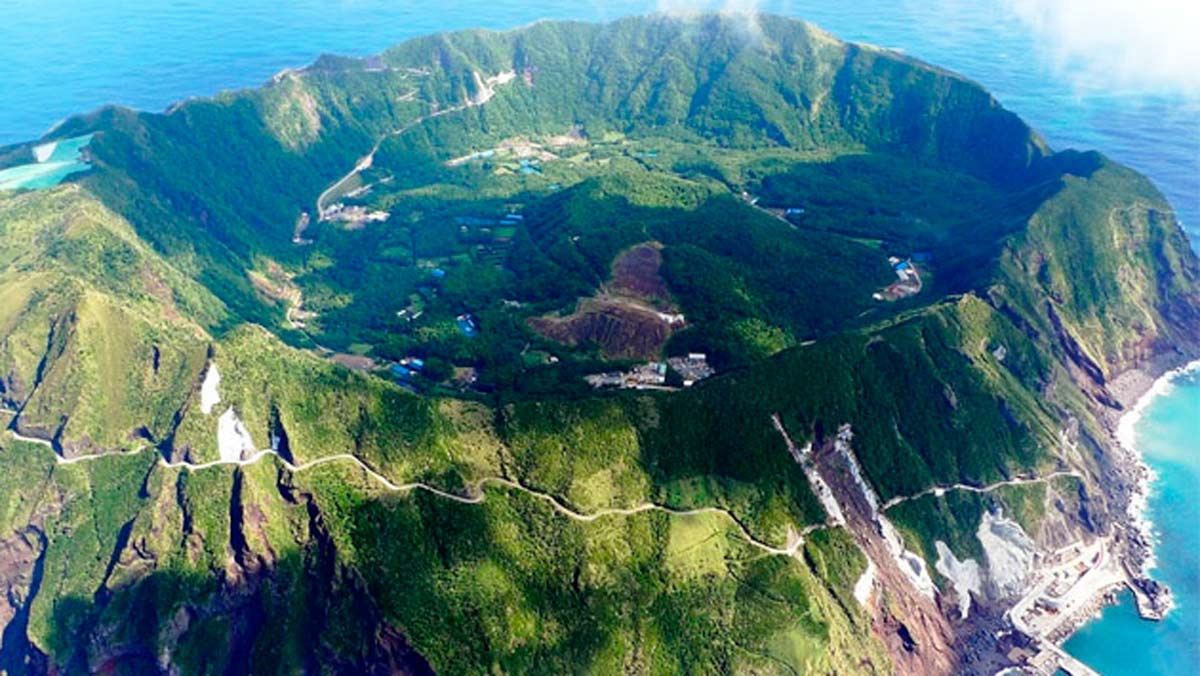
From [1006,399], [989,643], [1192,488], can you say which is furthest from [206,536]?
[1192,488]

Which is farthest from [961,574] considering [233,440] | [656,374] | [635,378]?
[233,440]

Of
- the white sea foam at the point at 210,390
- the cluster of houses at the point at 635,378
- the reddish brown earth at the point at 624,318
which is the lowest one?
the cluster of houses at the point at 635,378

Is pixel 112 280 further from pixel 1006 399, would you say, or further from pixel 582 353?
pixel 1006 399

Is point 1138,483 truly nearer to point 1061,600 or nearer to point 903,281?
point 1061,600

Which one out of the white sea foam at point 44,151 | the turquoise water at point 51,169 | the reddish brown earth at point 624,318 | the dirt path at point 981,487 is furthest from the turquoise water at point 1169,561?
the white sea foam at point 44,151

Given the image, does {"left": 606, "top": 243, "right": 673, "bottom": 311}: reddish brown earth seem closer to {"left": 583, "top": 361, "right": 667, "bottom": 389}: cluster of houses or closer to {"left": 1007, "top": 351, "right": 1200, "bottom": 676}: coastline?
{"left": 583, "top": 361, "right": 667, "bottom": 389}: cluster of houses

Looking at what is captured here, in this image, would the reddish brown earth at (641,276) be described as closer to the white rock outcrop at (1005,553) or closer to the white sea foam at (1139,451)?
the white rock outcrop at (1005,553)
